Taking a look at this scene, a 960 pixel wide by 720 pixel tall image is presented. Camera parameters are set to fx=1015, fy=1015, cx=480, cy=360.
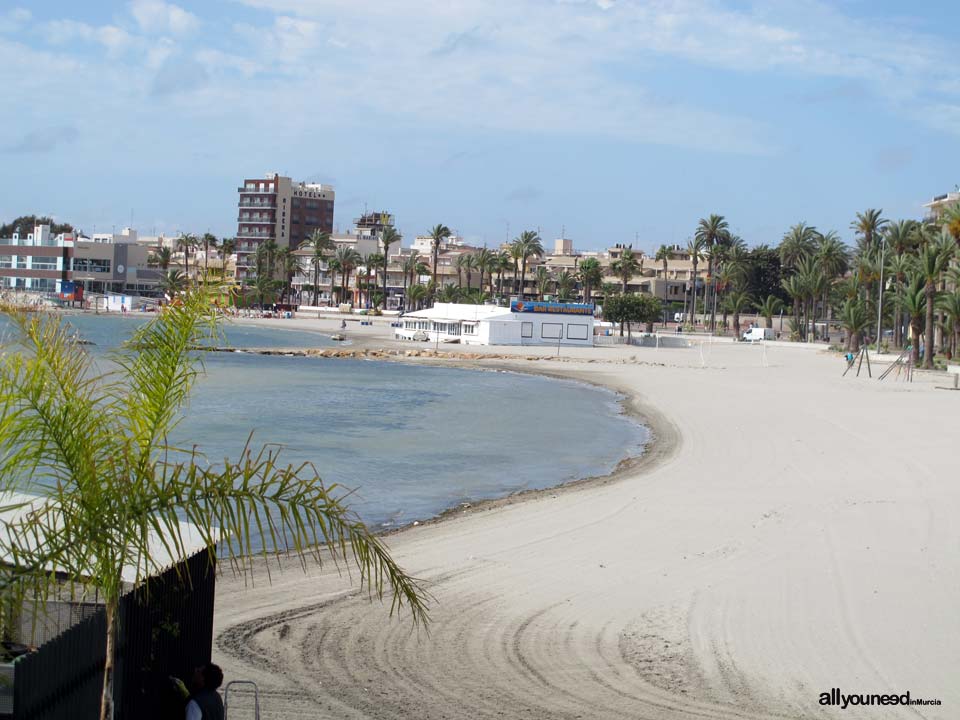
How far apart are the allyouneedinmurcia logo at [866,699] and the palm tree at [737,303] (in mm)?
92166

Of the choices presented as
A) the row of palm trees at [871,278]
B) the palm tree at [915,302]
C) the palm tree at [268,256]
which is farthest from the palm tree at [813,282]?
the palm tree at [268,256]

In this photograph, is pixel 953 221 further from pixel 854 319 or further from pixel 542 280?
pixel 542 280

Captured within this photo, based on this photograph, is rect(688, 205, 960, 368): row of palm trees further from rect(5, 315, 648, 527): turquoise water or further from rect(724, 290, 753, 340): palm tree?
rect(5, 315, 648, 527): turquoise water

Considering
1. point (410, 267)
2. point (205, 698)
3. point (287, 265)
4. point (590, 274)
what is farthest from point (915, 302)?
point (287, 265)

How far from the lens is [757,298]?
123688 millimetres

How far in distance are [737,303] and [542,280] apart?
37959 millimetres

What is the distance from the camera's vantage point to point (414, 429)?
37000 mm

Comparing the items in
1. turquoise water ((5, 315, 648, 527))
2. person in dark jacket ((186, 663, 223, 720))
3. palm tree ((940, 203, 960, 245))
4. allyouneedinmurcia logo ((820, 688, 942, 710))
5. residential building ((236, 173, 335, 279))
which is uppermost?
residential building ((236, 173, 335, 279))

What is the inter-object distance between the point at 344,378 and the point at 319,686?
49474mm

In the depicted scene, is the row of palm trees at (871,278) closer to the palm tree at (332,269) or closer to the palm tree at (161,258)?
the palm tree at (332,269)

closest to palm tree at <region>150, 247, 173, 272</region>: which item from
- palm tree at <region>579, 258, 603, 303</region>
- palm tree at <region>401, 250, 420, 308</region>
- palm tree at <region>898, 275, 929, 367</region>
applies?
palm tree at <region>401, 250, 420, 308</region>

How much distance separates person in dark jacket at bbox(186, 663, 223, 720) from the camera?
289 inches

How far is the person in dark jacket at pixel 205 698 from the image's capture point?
289 inches

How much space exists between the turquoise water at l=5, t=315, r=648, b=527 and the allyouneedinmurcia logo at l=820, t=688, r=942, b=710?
431 inches
